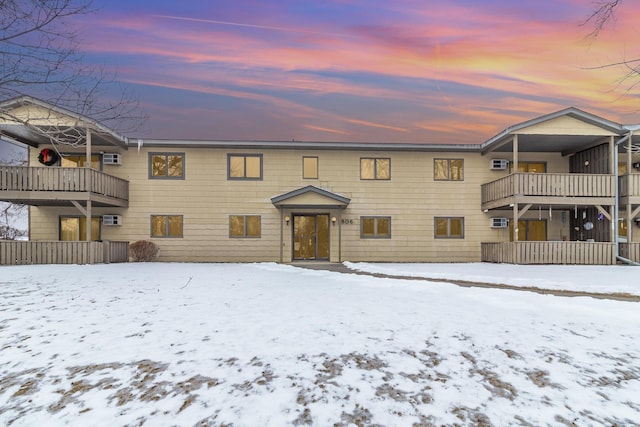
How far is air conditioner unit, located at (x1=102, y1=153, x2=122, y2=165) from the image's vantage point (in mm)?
15703

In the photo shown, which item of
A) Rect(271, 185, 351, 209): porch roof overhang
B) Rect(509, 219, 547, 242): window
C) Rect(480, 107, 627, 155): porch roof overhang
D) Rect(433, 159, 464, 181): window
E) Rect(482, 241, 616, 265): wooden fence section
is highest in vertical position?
Rect(480, 107, 627, 155): porch roof overhang

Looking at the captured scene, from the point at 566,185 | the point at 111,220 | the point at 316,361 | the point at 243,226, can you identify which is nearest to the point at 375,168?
the point at 243,226

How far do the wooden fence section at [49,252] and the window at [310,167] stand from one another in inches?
386

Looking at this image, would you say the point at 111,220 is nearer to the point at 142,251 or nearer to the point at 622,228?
the point at 142,251

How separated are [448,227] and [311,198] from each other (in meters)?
7.38

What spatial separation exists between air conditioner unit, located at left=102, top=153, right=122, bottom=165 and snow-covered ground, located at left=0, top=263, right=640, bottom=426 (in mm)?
10806

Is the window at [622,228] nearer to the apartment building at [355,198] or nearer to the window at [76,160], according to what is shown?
the apartment building at [355,198]

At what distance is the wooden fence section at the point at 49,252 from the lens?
13.4 metres

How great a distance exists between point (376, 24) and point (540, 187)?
10.4 m

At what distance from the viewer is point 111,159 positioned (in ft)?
51.5

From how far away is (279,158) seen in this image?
16.3 m

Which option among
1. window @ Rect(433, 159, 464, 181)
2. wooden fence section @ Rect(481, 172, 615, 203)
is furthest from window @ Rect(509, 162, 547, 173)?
window @ Rect(433, 159, 464, 181)

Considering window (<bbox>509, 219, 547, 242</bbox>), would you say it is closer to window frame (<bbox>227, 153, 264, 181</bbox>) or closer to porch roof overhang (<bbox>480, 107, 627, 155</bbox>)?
porch roof overhang (<bbox>480, 107, 627, 155</bbox>)

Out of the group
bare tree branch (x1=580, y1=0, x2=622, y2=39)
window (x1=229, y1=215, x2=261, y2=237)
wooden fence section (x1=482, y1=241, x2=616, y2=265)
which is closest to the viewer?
bare tree branch (x1=580, y1=0, x2=622, y2=39)
